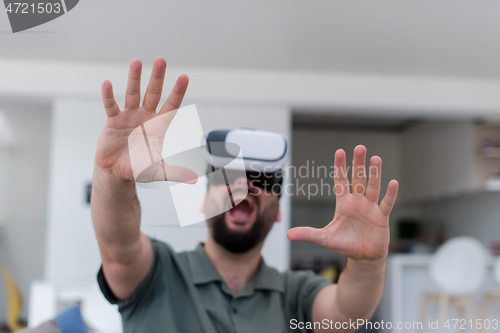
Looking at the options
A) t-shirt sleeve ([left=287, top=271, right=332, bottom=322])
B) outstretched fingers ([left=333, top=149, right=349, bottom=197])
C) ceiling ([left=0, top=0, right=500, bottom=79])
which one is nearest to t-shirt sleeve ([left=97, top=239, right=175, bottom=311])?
t-shirt sleeve ([left=287, top=271, right=332, bottom=322])

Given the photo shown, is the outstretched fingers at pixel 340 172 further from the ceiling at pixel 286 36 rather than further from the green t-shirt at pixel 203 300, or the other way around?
the ceiling at pixel 286 36

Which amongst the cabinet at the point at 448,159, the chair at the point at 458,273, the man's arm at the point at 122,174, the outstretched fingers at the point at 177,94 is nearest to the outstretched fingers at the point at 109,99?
the man's arm at the point at 122,174

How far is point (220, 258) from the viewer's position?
1.40m

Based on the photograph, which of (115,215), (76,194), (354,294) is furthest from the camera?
(76,194)

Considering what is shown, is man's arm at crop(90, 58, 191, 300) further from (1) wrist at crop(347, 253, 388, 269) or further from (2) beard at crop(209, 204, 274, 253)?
(1) wrist at crop(347, 253, 388, 269)

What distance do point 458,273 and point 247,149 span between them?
8.35 ft

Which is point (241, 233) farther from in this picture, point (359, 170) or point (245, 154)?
point (359, 170)

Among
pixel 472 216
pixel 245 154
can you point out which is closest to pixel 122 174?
pixel 245 154

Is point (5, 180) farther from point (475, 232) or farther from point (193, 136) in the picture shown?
point (475, 232)

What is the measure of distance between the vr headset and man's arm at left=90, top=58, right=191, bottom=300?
182mm

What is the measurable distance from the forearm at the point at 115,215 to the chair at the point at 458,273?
2.58 meters

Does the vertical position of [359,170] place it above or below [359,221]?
above

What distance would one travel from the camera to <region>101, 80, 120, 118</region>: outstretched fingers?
2.93ft

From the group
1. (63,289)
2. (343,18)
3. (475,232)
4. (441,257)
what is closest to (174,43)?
(343,18)
